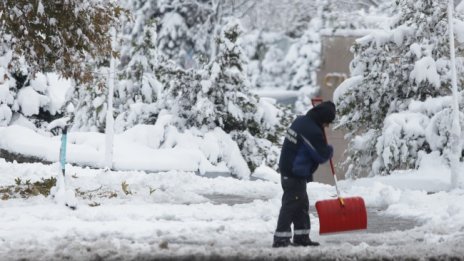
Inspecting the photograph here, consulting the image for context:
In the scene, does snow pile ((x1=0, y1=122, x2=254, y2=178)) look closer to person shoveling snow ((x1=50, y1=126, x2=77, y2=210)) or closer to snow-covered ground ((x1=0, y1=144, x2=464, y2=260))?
snow-covered ground ((x1=0, y1=144, x2=464, y2=260))

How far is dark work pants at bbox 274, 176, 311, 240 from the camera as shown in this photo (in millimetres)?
9164

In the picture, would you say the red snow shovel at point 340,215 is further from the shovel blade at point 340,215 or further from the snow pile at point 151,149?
the snow pile at point 151,149

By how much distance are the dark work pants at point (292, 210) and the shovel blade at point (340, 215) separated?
0.19 m

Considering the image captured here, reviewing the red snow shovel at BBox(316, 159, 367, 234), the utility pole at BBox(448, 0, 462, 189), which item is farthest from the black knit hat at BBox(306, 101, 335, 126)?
the utility pole at BBox(448, 0, 462, 189)

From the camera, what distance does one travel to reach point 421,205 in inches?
527

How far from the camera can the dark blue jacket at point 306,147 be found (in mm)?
9102

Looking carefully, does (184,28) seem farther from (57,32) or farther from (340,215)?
(340,215)

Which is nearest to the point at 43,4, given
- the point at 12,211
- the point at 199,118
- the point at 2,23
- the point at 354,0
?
the point at 2,23

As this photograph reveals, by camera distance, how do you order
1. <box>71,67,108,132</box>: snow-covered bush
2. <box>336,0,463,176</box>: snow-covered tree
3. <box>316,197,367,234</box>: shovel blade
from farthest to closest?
1. <box>71,67,108,132</box>: snow-covered bush
2. <box>336,0,463,176</box>: snow-covered tree
3. <box>316,197,367,234</box>: shovel blade

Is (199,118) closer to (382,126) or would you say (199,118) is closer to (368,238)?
(382,126)

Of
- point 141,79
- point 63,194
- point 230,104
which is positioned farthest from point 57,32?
point 141,79

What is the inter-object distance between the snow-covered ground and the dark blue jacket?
86cm

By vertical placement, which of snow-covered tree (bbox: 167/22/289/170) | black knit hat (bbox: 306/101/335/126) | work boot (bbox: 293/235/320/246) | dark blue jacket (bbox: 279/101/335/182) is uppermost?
snow-covered tree (bbox: 167/22/289/170)

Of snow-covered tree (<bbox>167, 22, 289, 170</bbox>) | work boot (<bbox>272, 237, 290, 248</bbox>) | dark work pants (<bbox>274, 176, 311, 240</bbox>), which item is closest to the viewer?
work boot (<bbox>272, 237, 290, 248</bbox>)
